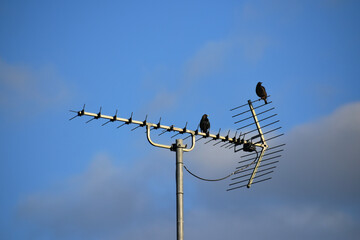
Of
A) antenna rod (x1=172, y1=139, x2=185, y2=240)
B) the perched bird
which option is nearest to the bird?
the perched bird

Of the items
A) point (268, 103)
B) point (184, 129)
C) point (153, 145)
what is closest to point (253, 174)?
point (268, 103)

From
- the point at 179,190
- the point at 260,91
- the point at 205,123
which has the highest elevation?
the point at 260,91

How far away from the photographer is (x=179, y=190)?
10.6 m

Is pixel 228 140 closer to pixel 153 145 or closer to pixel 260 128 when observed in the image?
pixel 260 128

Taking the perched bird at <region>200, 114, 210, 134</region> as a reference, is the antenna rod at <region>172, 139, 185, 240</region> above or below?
below

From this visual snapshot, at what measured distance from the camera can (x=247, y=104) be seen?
15953 millimetres

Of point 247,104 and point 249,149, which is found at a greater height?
point 247,104

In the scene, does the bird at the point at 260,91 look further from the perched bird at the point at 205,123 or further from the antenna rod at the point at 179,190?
the antenna rod at the point at 179,190

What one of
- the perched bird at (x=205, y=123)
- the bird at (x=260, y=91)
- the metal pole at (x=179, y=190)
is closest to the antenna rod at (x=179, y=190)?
the metal pole at (x=179, y=190)

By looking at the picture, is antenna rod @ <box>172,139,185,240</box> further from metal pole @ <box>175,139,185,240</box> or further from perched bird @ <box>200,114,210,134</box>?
perched bird @ <box>200,114,210,134</box>

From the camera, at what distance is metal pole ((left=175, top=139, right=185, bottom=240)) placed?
1032cm

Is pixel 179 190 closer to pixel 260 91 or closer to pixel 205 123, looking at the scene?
pixel 205 123

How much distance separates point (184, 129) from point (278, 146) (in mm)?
4424

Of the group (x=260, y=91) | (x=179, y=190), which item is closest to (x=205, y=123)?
(x=260, y=91)
